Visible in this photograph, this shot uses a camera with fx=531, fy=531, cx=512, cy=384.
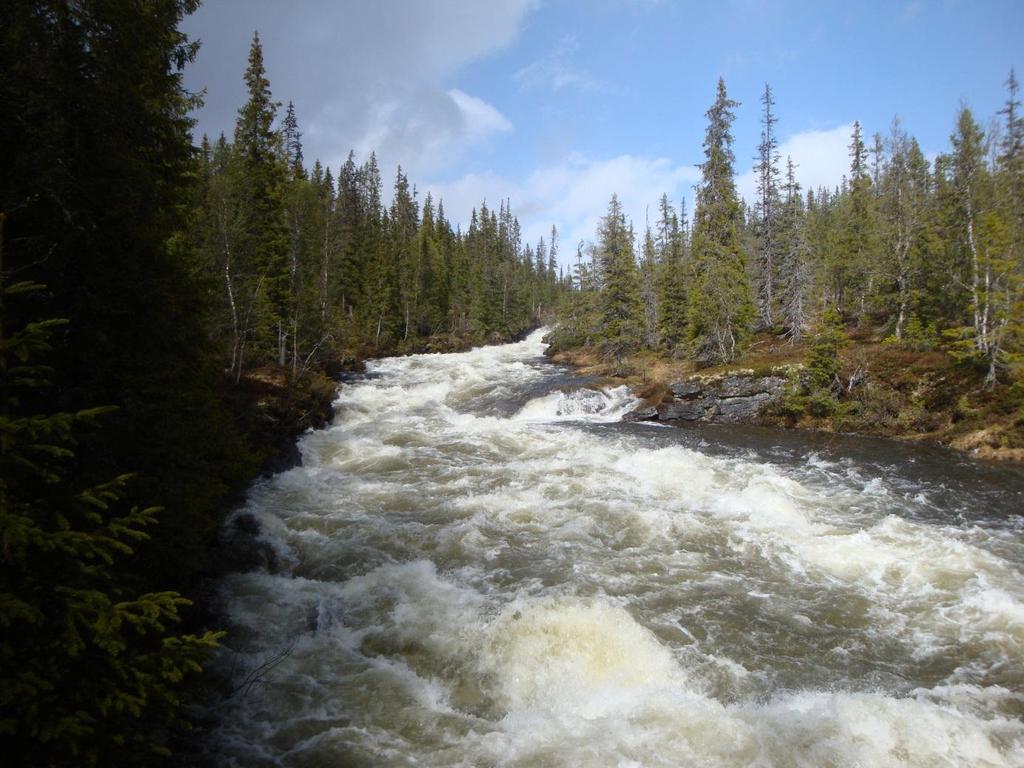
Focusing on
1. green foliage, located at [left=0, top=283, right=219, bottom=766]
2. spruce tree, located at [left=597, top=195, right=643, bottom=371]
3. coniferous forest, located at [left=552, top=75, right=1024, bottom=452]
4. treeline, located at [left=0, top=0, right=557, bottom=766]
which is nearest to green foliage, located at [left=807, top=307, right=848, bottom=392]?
coniferous forest, located at [left=552, top=75, right=1024, bottom=452]

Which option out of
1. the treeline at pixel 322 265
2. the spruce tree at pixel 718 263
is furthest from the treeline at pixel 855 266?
the treeline at pixel 322 265

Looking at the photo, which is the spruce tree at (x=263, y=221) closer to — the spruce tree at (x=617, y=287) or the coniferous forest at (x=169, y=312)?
the coniferous forest at (x=169, y=312)

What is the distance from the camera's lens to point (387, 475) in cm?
1691

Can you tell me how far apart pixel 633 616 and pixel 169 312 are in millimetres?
8503

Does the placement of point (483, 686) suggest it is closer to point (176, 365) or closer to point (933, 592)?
point (176, 365)

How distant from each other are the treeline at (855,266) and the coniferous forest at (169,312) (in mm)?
196

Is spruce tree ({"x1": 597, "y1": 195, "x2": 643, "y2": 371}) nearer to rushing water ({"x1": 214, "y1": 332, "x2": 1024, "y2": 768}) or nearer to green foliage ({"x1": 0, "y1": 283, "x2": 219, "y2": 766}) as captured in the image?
rushing water ({"x1": 214, "y1": 332, "x2": 1024, "y2": 768})

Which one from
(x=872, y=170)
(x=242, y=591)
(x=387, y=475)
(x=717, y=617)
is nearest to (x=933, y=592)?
(x=717, y=617)

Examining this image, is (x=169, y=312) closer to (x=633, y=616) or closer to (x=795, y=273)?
(x=633, y=616)

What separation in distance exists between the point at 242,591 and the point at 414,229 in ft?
272

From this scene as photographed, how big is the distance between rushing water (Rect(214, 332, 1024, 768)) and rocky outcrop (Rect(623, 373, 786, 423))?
8.16 metres

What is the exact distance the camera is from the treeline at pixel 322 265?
2327 centimetres

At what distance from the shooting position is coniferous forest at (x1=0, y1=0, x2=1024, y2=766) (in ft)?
13.1

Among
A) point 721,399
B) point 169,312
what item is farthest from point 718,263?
point 169,312
